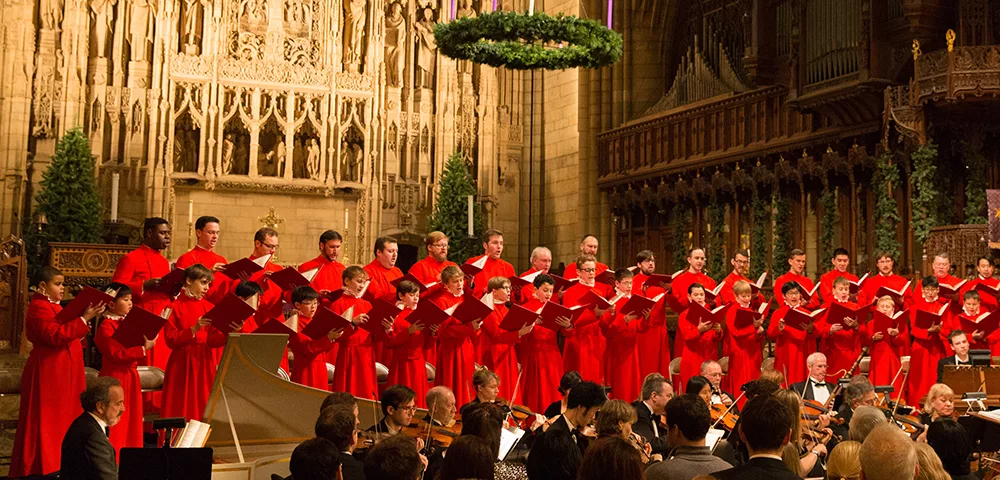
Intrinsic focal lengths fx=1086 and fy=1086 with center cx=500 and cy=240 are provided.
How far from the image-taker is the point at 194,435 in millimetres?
5438

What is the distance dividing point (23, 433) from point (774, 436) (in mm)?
4783

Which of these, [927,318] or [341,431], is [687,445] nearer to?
[341,431]

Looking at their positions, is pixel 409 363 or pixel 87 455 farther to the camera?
pixel 409 363

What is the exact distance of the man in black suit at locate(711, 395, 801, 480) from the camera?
365cm

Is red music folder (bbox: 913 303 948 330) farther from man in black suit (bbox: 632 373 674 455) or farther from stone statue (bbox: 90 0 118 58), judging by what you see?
stone statue (bbox: 90 0 118 58)

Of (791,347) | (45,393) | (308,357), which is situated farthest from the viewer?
(791,347)

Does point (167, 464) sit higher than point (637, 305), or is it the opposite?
point (637, 305)

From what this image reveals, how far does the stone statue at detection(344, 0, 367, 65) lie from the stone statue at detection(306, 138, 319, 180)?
137 centimetres

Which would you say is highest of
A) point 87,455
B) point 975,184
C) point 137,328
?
point 975,184

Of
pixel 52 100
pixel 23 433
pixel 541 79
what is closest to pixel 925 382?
pixel 23 433

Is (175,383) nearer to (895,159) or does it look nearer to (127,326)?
(127,326)

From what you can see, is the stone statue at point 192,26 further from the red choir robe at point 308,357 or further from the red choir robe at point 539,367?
the red choir robe at point 308,357

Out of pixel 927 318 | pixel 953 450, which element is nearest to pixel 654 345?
pixel 927 318

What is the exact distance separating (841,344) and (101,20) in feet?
34.8
